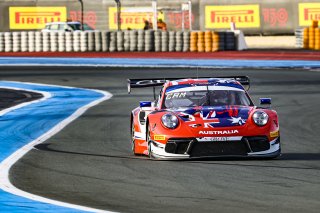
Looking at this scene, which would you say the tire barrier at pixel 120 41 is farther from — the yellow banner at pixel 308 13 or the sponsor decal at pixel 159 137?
the sponsor decal at pixel 159 137

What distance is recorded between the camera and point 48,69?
3719 cm

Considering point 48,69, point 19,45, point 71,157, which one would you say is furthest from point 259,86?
point 19,45

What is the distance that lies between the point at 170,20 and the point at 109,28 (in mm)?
3457

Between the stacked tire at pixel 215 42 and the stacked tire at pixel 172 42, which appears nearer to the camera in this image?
the stacked tire at pixel 172 42

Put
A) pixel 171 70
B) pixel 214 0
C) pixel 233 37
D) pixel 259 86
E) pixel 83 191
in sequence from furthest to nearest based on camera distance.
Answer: pixel 214 0
pixel 233 37
pixel 171 70
pixel 259 86
pixel 83 191

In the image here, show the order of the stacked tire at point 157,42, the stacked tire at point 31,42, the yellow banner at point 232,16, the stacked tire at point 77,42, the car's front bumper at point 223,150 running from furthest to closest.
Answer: the yellow banner at point 232,16
the stacked tire at point 31,42
the stacked tire at point 77,42
the stacked tire at point 157,42
the car's front bumper at point 223,150

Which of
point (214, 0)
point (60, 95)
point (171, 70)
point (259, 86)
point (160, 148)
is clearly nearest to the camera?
point (160, 148)

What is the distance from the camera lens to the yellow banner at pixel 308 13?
171 ft

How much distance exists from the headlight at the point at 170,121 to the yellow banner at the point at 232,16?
39.7 metres

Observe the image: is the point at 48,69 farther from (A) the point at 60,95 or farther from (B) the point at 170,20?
(B) the point at 170,20

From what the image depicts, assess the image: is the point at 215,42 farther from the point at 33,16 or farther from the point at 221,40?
the point at 33,16

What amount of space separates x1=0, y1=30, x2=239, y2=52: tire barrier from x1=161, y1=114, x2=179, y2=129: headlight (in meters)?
31.4

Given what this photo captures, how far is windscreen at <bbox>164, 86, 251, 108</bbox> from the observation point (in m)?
14.0

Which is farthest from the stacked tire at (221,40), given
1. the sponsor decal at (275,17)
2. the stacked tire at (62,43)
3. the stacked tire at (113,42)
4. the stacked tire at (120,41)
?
the sponsor decal at (275,17)
